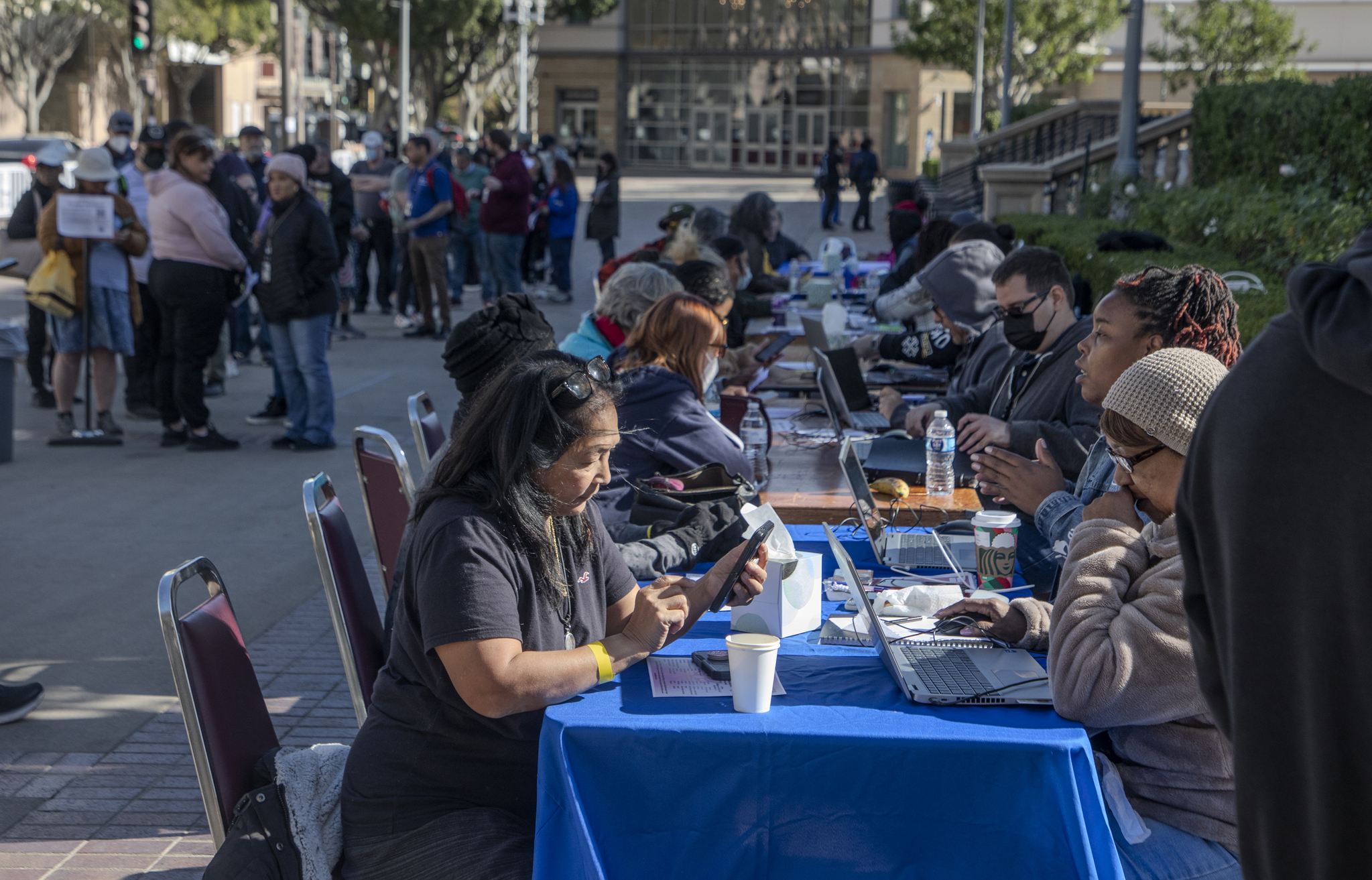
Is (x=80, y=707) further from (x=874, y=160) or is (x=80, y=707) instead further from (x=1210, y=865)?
(x=874, y=160)

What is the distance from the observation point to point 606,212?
16.9 meters

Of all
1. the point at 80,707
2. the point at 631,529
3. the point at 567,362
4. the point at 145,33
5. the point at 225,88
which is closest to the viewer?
the point at 567,362

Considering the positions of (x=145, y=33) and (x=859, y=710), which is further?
(x=145, y=33)

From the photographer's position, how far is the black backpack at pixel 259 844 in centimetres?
231

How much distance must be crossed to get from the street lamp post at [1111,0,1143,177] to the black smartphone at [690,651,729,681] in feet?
44.1

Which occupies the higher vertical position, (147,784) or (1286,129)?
(1286,129)

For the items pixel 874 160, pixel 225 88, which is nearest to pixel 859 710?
pixel 874 160

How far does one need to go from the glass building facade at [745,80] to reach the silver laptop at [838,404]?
150 feet

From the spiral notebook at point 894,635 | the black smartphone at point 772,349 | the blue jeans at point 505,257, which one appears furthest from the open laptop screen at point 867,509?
the blue jeans at point 505,257

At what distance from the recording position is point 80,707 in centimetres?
458

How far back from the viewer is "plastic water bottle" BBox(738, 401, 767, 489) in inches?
181

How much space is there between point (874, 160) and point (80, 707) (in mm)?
25147

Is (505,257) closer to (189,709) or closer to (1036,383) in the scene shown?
(1036,383)

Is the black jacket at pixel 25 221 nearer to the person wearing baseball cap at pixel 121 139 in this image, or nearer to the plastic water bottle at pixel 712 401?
the person wearing baseball cap at pixel 121 139
